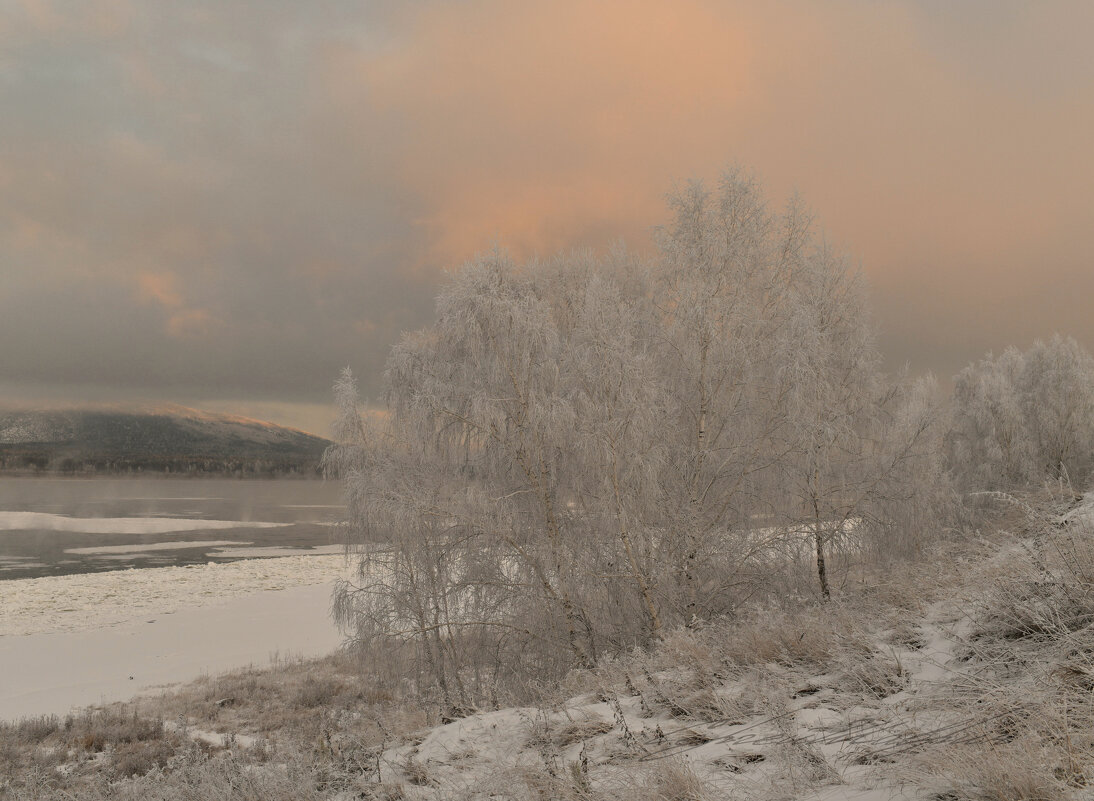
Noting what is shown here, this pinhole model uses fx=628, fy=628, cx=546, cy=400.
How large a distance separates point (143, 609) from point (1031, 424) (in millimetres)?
37407

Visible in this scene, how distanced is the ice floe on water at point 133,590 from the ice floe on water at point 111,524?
24043 millimetres

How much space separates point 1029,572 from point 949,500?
10.9 meters

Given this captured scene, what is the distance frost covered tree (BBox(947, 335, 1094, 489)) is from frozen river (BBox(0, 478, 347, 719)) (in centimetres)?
2629

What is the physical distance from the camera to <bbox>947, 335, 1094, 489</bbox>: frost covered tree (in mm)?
26391

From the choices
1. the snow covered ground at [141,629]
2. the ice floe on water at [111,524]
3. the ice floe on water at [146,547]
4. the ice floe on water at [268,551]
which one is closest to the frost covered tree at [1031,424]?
the snow covered ground at [141,629]

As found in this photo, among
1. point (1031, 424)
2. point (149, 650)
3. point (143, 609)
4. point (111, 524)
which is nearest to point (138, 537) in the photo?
point (111, 524)

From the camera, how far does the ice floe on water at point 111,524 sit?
173 ft

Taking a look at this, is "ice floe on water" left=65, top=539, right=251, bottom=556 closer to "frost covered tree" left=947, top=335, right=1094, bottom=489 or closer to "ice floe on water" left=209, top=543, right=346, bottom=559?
"ice floe on water" left=209, top=543, right=346, bottom=559

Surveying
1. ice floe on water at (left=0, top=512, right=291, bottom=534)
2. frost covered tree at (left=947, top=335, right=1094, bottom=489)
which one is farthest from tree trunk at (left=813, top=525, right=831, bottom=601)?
ice floe on water at (left=0, top=512, right=291, bottom=534)

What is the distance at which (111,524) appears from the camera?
57750mm

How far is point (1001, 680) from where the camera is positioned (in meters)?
3.62

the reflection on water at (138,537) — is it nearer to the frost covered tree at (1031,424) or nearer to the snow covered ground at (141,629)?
the snow covered ground at (141,629)

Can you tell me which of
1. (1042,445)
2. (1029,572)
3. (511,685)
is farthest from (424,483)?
(1042,445)

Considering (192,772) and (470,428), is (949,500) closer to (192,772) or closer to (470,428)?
(470,428)
